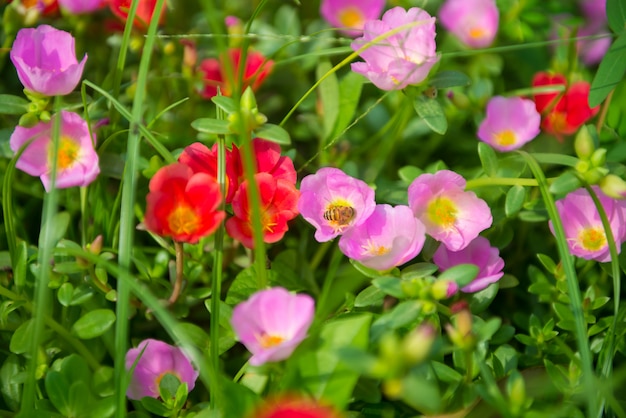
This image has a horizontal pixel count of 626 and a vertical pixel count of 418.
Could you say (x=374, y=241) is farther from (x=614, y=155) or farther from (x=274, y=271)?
(x=614, y=155)

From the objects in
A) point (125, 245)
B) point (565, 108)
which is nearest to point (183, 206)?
point (125, 245)

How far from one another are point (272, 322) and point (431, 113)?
1.66ft

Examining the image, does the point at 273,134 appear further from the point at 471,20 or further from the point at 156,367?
the point at 471,20

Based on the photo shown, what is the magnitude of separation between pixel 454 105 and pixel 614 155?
376 millimetres

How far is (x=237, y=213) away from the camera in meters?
1.16

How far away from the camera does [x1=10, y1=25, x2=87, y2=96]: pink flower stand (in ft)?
4.03

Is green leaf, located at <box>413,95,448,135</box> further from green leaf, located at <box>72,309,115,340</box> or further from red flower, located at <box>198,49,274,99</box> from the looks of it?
green leaf, located at <box>72,309,115,340</box>

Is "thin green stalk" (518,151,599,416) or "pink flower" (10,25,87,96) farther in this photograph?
"pink flower" (10,25,87,96)

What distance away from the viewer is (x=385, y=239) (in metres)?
1.21

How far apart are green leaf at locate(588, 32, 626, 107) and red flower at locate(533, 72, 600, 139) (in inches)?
7.8

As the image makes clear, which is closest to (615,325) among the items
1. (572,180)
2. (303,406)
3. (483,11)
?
(572,180)

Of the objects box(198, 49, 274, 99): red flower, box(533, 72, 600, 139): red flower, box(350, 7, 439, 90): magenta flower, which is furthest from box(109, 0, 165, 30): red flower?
box(533, 72, 600, 139): red flower

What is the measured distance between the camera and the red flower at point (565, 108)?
5.13 ft

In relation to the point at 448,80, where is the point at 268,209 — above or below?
below
